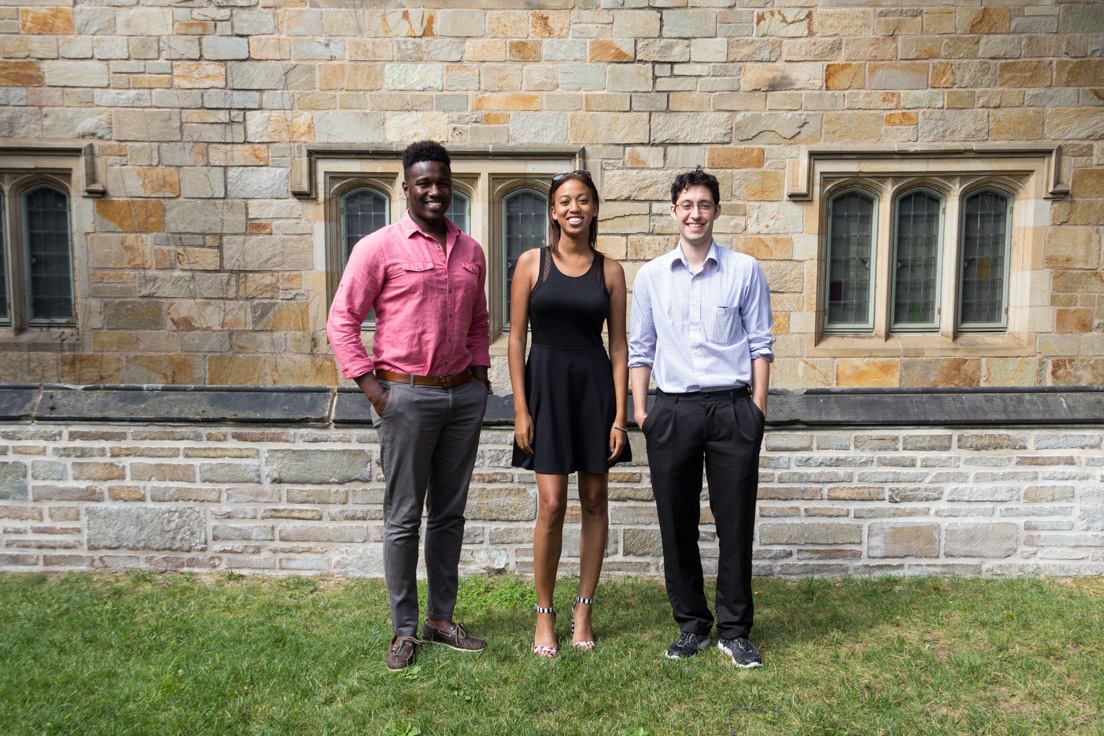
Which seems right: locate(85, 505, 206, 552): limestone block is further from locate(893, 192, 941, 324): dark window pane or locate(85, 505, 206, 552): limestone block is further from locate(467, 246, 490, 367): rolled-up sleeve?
locate(893, 192, 941, 324): dark window pane

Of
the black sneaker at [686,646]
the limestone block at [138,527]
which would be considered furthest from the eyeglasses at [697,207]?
the limestone block at [138,527]

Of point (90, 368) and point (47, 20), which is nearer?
point (47, 20)

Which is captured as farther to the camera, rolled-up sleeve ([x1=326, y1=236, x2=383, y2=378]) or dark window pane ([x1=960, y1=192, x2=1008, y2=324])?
dark window pane ([x1=960, y1=192, x2=1008, y2=324])

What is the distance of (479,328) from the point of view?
3.09m

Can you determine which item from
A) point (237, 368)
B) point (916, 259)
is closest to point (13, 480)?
point (237, 368)

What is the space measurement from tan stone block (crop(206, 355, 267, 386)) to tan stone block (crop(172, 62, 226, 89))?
2257 millimetres

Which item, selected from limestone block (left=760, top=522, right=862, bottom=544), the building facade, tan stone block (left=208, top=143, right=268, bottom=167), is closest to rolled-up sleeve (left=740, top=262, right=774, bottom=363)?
limestone block (left=760, top=522, right=862, bottom=544)

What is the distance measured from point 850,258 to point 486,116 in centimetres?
345

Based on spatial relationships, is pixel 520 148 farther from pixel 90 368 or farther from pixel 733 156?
pixel 90 368

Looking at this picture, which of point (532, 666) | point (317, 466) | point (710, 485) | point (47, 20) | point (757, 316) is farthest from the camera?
point (47, 20)

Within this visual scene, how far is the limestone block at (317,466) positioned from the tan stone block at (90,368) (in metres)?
3.31

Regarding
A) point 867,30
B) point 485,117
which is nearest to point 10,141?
point 485,117

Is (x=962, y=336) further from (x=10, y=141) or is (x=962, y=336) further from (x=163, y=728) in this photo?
(x=10, y=141)

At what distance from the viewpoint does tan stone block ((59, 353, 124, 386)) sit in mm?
6312
